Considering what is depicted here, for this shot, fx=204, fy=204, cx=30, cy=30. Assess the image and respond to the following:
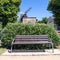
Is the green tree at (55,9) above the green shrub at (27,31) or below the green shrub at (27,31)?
above

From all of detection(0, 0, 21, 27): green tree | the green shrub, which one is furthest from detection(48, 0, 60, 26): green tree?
the green shrub

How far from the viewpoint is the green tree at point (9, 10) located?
24150 millimetres

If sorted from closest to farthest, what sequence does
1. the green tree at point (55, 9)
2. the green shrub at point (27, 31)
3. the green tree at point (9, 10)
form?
the green shrub at point (27, 31), the green tree at point (9, 10), the green tree at point (55, 9)

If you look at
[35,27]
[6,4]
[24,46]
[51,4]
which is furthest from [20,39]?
[51,4]

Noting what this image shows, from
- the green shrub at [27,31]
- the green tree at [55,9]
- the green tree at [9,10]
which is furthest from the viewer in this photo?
the green tree at [55,9]

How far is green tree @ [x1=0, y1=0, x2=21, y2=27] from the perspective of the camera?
24.1 m

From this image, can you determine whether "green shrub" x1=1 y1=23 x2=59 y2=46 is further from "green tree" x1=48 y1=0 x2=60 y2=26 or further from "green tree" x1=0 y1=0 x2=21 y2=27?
"green tree" x1=48 y1=0 x2=60 y2=26

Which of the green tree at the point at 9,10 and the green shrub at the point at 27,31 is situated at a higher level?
the green tree at the point at 9,10

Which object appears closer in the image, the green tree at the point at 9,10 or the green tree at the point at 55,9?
the green tree at the point at 9,10

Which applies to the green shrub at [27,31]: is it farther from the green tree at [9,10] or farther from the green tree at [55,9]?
the green tree at [55,9]

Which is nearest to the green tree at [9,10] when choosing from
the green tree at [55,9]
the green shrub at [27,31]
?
the green shrub at [27,31]

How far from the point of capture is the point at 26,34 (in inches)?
491

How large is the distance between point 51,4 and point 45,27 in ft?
96.5

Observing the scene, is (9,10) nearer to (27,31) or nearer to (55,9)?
(27,31)
